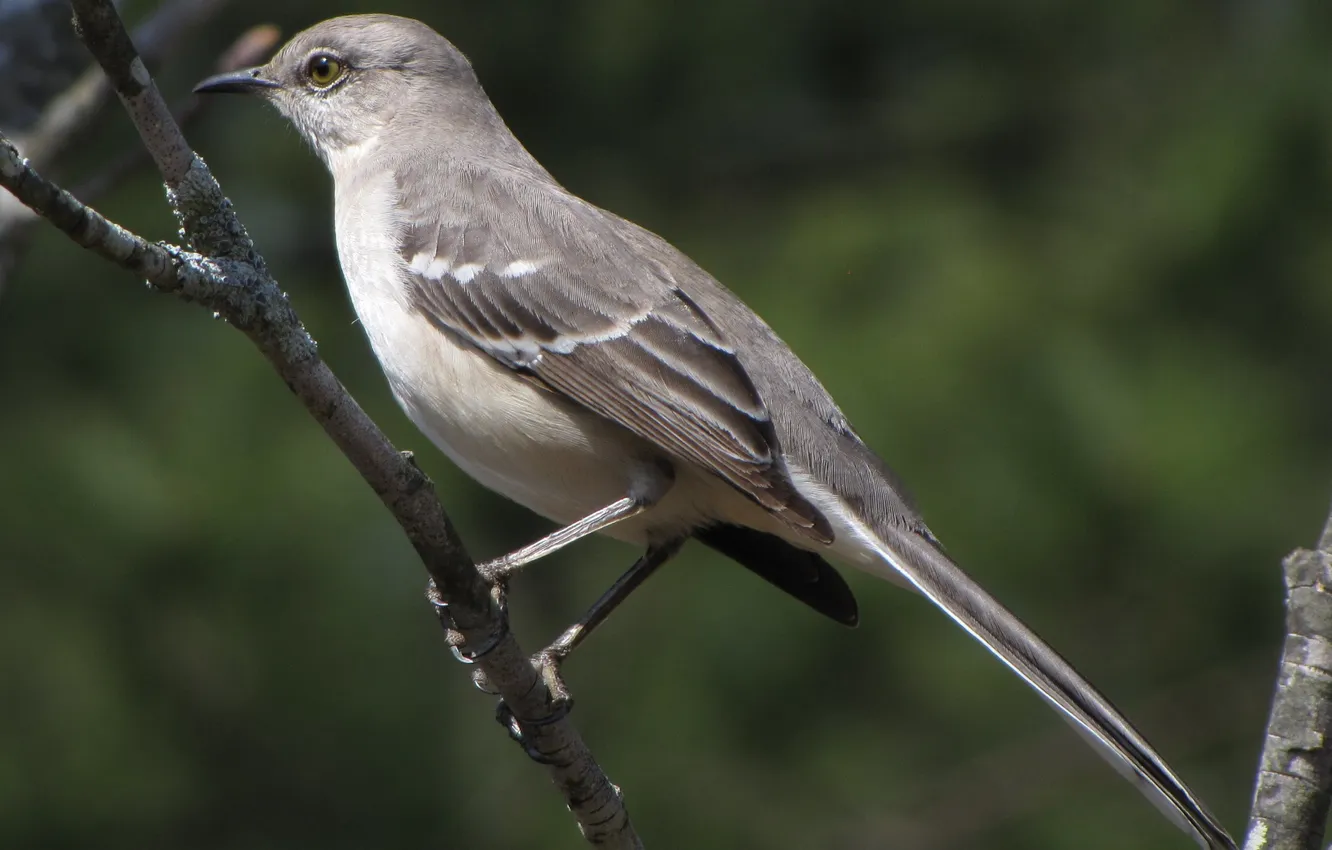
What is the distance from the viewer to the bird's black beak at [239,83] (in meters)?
4.43

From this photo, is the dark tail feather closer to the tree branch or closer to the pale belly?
the pale belly

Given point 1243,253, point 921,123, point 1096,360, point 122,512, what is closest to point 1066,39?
point 921,123

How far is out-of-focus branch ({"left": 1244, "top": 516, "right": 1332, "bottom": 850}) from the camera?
253cm

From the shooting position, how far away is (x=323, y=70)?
456 cm

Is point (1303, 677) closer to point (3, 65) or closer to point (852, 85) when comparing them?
point (3, 65)

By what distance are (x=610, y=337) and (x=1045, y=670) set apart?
54.4 inches

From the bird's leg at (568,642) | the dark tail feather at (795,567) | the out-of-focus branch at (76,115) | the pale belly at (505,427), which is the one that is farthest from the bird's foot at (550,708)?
the out-of-focus branch at (76,115)

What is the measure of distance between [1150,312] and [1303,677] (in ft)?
14.1

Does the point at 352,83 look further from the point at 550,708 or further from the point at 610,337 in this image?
the point at 550,708

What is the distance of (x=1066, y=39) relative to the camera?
7387 millimetres

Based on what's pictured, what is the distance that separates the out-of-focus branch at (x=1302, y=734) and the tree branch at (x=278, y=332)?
1424 mm

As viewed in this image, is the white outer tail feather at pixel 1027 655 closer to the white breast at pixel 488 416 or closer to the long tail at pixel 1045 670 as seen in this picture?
the long tail at pixel 1045 670

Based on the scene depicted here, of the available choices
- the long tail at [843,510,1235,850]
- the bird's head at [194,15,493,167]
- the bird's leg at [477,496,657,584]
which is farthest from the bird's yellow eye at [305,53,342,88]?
the long tail at [843,510,1235,850]

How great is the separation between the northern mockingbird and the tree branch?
0.94 ft
